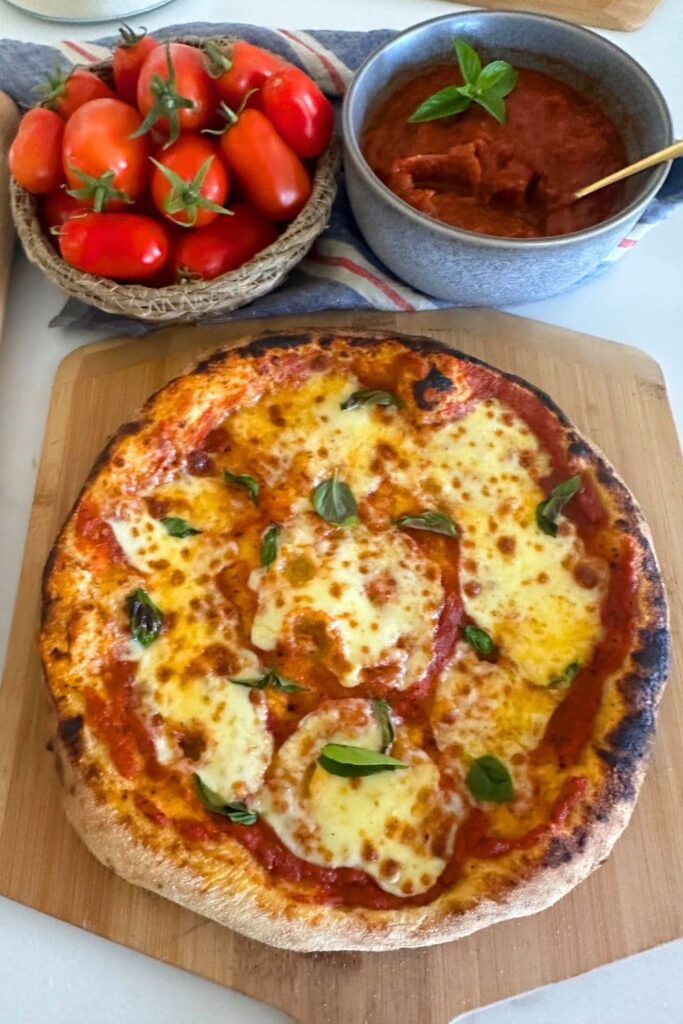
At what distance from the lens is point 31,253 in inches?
65.7

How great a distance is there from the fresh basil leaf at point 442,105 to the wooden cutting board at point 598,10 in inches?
34.2

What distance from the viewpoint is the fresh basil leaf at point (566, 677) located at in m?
1.42

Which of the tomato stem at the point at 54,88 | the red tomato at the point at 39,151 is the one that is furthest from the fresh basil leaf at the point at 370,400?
the tomato stem at the point at 54,88

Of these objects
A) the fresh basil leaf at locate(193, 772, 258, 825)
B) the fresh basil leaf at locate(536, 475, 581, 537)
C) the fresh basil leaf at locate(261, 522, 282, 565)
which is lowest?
the fresh basil leaf at locate(193, 772, 258, 825)

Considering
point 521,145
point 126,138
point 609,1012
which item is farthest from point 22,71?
point 609,1012

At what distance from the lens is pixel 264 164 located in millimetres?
1631

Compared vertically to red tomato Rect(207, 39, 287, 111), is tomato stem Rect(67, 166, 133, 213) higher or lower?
lower

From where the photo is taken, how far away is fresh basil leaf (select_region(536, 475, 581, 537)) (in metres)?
1.54

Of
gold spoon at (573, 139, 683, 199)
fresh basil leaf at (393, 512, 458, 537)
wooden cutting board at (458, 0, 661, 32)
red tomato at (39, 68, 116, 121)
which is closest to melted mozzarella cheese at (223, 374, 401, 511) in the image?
fresh basil leaf at (393, 512, 458, 537)

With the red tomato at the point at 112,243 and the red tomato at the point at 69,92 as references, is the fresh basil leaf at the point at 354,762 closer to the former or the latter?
the red tomato at the point at 112,243

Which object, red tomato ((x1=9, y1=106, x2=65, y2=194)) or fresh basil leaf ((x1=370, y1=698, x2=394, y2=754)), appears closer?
fresh basil leaf ((x1=370, y1=698, x2=394, y2=754))

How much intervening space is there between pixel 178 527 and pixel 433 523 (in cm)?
46

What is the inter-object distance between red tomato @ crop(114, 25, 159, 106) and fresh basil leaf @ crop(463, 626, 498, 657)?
4.21ft

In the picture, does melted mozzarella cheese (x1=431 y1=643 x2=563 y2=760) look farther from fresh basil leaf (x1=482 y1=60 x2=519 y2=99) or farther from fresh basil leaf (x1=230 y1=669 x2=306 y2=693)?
fresh basil leaf (x1=482 y1=60 x2=519 y2=99)
